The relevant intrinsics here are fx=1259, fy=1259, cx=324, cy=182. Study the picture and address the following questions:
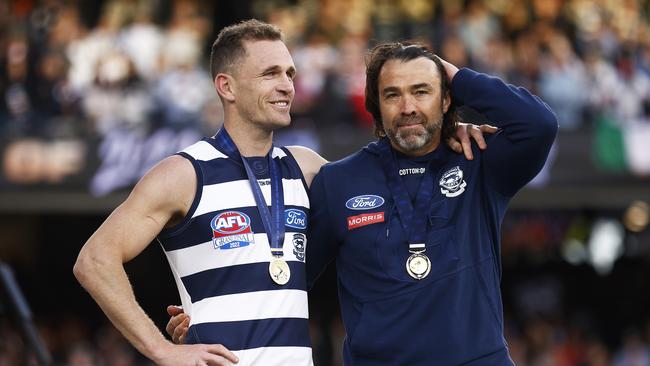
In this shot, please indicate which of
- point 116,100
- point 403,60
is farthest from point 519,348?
point 403,60

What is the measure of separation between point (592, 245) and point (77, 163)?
31.7ft

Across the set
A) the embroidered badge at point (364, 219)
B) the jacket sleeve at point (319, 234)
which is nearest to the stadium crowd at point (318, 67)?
the jacket sleeve at point (319, 234)

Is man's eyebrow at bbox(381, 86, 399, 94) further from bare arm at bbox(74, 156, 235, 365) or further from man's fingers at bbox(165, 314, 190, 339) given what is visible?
man's fingers at bbox(165, 314, 190, 339)

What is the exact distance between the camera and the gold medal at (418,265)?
A: 5420 mm

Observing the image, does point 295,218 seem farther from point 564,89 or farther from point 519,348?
point 519,348

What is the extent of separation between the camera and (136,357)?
16734 millimetres

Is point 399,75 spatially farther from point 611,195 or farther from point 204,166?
point 611,195

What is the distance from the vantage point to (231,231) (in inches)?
211

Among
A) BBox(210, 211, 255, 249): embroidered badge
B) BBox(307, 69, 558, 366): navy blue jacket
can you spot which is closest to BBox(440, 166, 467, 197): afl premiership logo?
BBox(307, 69, 558, 366): navy blue jacket

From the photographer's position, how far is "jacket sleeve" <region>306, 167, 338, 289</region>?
227 inches

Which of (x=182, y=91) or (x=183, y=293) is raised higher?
(x=183, y=293)

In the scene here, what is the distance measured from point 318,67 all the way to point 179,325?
943 cm

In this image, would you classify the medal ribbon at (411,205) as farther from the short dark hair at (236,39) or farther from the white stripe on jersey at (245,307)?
the short dark hair at (236,39)

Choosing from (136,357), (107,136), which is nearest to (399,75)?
(107,136)
